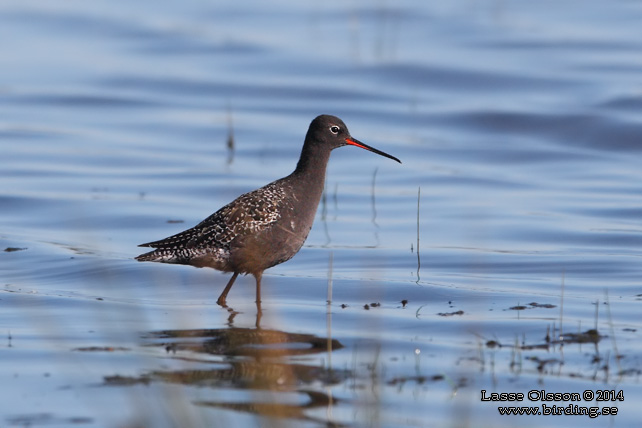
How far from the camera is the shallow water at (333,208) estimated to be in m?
6.77

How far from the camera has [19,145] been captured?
16.8 m

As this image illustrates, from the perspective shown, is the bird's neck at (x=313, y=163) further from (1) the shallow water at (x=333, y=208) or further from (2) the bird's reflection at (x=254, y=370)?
(2) the bird's reflection at (x=254, y=370)

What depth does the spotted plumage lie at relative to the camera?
927 centimetres

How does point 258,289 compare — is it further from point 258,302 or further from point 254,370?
point 254,370

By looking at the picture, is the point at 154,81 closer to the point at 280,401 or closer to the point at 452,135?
the point at 452,135

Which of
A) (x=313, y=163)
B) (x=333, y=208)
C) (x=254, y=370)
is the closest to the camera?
(x=254, y=370)

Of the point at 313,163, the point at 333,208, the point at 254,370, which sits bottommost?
the point at 254,370

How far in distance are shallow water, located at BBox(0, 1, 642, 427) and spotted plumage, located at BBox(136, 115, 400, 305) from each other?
371mm

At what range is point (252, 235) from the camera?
928 centimetres

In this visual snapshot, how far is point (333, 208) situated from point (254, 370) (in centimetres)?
639

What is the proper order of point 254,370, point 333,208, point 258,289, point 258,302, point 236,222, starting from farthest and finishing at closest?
point 333,208
point 236,222
point 258,289
point 258,302
point 254,370

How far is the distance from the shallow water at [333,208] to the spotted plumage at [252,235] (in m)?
0.37

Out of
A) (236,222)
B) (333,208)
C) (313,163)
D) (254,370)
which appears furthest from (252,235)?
(333,208)

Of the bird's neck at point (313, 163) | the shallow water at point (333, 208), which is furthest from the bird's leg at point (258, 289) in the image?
the bird's neck at point (313, 163)
